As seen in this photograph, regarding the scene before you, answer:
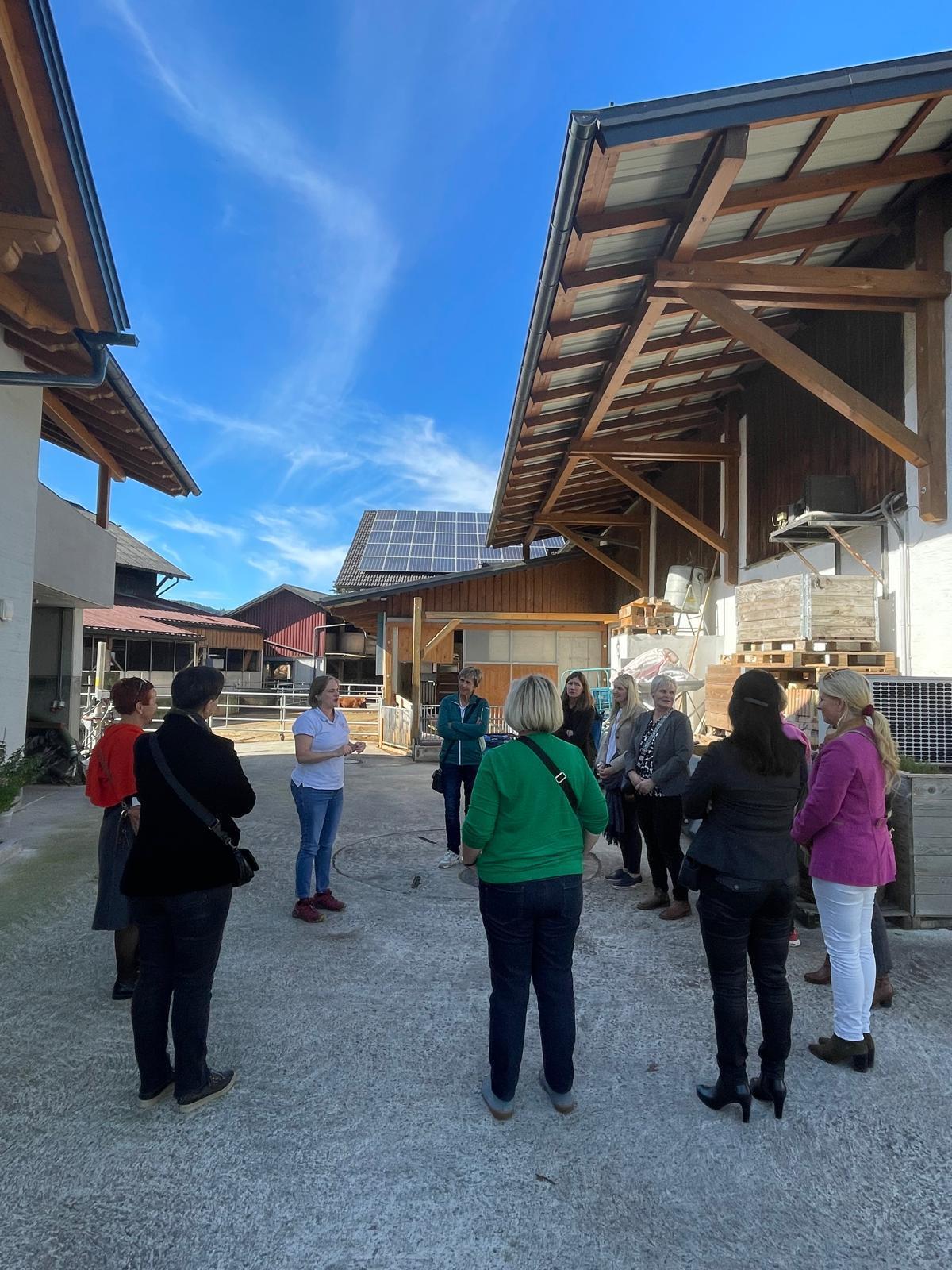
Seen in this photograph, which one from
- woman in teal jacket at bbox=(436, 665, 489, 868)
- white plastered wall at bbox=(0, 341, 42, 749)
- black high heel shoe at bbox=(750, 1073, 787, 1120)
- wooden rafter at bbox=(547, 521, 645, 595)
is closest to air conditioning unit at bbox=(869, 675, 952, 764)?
woman in teal jacket at bbox=(436, 665, 489, 868)

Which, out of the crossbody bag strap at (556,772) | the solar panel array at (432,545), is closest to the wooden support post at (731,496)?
the crossbody bag strap at (556,772)

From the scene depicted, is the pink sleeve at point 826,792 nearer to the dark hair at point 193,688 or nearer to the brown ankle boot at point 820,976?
the brown ankle boot at point 820,976

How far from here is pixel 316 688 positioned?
4781mm

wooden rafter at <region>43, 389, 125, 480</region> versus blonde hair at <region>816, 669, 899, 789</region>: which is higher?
wooden rafter at <region>43, 389, 125, 480</region>

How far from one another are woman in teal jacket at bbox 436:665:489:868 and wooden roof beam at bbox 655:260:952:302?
3.89 m

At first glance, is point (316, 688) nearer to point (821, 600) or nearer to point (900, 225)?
point (821, 600)

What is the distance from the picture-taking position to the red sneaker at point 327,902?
4.88 m

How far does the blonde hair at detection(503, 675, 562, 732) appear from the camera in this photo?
2.76m

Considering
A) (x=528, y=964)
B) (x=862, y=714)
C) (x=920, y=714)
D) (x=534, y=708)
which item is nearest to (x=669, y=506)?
(x=920, y=714)

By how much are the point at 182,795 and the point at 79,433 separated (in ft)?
28.3

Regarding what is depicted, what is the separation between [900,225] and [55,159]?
23.9 ft

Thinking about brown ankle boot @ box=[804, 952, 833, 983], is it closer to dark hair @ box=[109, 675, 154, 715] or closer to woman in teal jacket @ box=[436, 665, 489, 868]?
woman in teal jacket @ box=[436, 665, 489, 868]

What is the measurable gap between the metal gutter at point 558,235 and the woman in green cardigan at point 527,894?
3922 millimetres

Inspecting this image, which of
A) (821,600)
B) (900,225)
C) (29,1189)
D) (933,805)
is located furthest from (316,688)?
(900,225)
